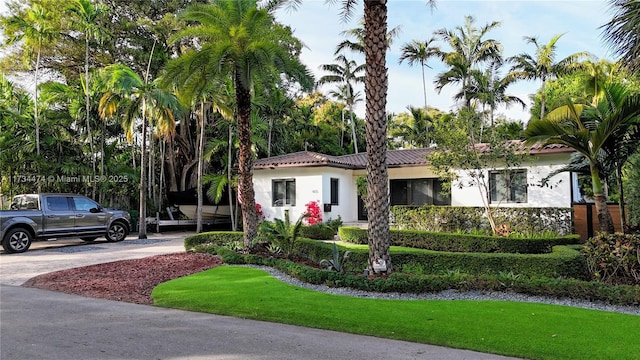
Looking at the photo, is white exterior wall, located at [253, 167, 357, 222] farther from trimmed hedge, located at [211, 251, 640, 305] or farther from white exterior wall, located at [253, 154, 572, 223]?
trimmed hedge, located at [211, 251, 640, 305]

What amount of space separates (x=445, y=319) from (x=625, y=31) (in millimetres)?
5898

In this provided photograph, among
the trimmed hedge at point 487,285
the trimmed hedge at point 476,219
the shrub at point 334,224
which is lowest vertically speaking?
the trimmed hedge at point 487,285

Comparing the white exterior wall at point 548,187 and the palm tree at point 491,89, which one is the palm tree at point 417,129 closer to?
the palm tree at point 491,89

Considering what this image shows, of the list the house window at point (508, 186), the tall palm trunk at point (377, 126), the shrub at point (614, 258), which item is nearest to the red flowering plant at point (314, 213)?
the house window at point (508, 186)

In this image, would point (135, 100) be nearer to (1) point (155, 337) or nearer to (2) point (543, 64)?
(1) point (155, 337)

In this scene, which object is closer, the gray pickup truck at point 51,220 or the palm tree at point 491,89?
the gray pickup truck at point 51,220

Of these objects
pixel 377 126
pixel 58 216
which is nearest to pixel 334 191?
pixel 58 216

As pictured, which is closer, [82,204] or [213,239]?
[213,239]

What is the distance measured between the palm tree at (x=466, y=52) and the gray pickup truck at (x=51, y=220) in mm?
23265

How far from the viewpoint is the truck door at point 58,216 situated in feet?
49.8

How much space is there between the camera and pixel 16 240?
14.5 metres

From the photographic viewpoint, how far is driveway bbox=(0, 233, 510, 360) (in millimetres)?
4797

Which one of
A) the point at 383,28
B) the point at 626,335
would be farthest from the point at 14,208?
the point at 626,335

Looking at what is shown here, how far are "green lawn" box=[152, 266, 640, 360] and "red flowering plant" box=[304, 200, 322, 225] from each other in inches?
432
